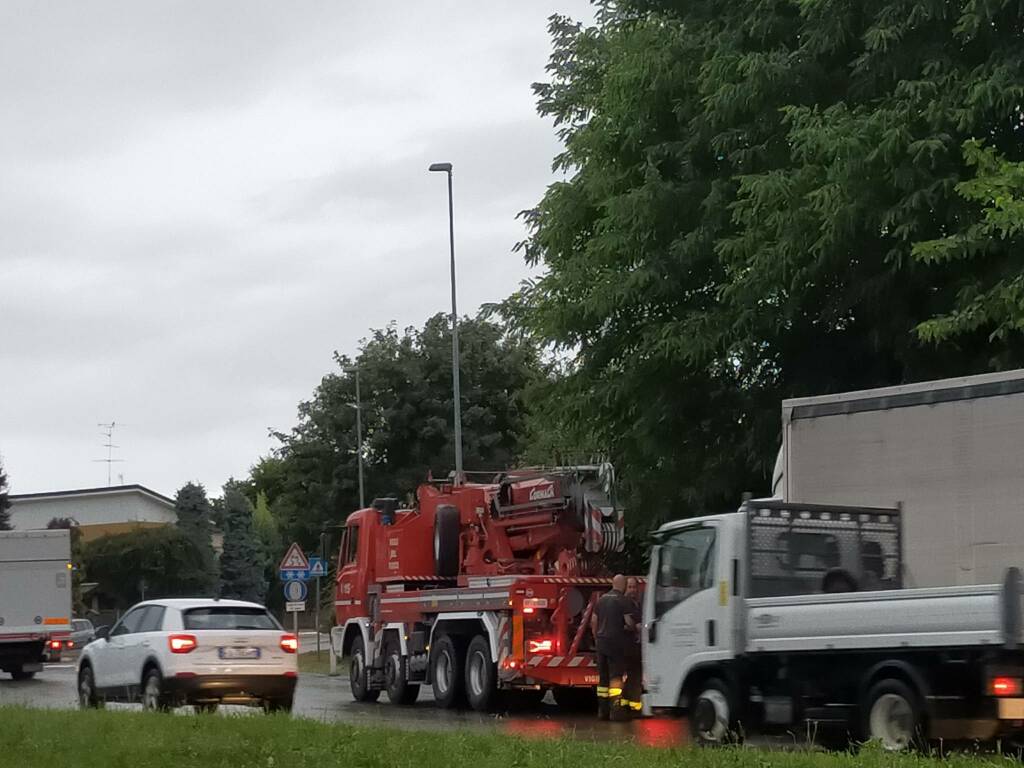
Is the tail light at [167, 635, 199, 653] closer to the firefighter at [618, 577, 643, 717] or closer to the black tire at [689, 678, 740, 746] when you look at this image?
the firefighter at [618, 577, 643, 717]

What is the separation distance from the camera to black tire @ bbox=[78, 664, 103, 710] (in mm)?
23661

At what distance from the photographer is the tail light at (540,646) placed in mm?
23188

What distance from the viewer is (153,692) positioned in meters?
21.9

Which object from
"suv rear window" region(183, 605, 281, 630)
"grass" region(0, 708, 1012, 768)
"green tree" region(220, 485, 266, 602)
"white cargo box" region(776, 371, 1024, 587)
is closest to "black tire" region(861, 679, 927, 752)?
"grass" region(0, 708, 1012, 768)

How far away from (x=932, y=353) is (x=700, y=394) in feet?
13.2

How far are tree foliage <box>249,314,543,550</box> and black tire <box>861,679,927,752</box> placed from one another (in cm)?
4216

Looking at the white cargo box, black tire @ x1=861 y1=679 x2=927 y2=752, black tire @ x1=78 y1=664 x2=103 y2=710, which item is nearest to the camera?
black tire @ x1=861 y1=679 x2=927 y2=752

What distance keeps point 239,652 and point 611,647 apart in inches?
179

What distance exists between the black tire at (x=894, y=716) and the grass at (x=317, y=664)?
24175mm

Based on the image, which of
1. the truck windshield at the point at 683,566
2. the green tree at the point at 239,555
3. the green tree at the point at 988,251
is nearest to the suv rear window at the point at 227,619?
the truck windshield at the point at 683,566

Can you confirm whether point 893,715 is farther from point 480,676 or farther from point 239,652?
point 480,676

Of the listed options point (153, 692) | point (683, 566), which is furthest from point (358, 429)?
point (683, 566)

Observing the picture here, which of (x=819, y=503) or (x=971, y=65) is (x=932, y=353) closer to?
(x=971, y=65)

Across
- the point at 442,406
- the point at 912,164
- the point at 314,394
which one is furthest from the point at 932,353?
the point at 314,394
